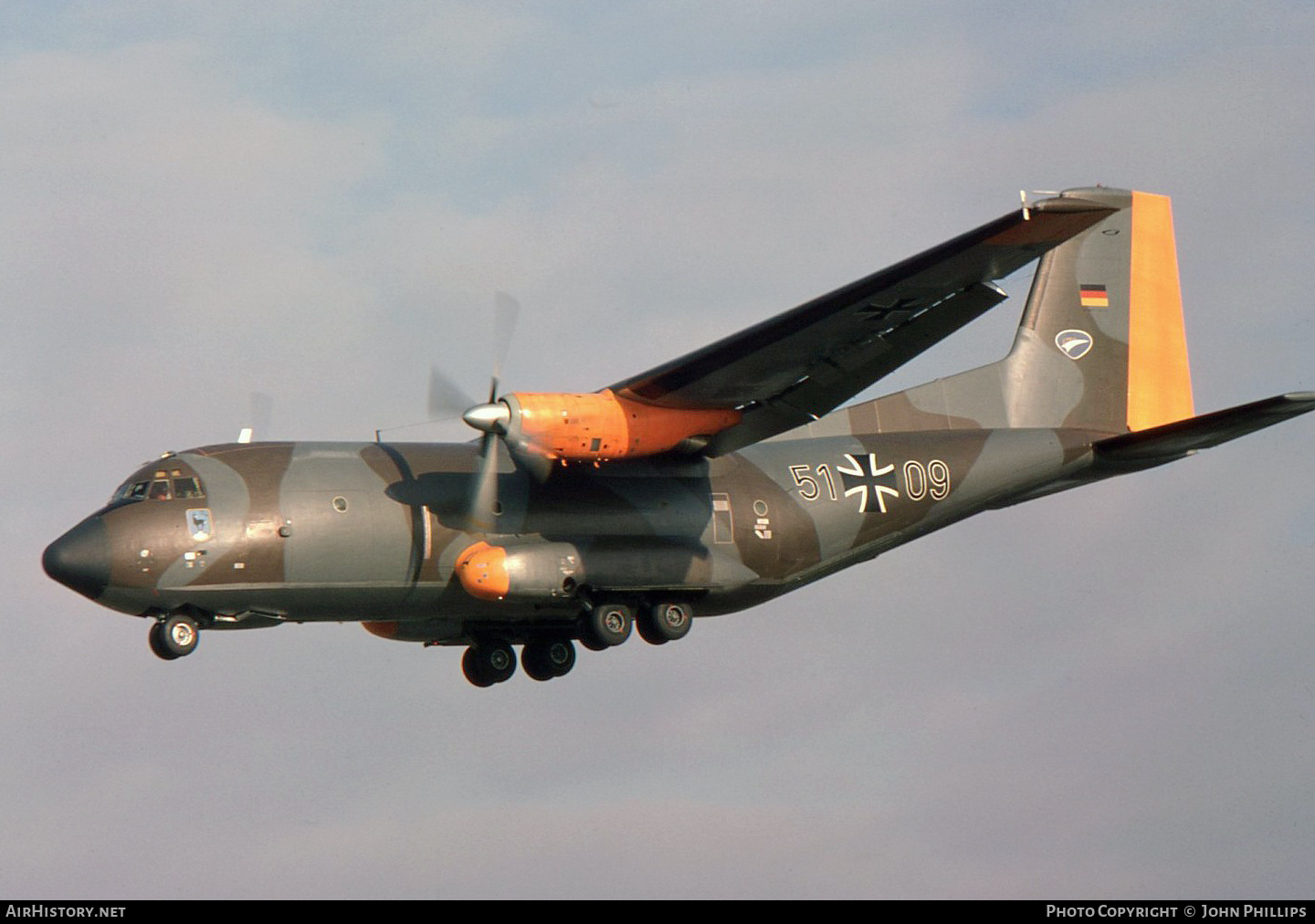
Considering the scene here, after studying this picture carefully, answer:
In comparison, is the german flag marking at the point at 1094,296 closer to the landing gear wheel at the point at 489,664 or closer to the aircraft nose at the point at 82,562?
the landing gear wheel at the point at 489,664

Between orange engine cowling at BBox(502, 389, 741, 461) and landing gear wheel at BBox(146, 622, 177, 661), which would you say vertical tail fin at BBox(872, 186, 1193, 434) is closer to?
orange engine cowling at BBox(502, 389, 741, 461)

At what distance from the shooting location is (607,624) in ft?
78.4

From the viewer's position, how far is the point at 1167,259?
28859 millimetres

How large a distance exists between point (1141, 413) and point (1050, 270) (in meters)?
2.49

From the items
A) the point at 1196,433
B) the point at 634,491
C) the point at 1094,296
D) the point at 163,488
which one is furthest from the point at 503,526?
the point at 1094,296

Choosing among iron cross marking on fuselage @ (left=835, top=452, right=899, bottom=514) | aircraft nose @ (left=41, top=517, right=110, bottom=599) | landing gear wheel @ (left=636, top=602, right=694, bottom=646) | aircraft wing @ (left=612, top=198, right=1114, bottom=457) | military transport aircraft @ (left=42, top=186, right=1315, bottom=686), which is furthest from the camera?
iron cross marking on fuselage @ (left=835, top=452, right=899, bottom=514)

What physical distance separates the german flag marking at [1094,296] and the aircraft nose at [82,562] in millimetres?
14458

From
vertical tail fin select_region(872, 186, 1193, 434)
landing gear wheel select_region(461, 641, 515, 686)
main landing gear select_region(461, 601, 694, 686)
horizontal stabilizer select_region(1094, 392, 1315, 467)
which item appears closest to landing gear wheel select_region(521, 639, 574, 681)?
main landing gear select_region(461, 601, 694, 686)

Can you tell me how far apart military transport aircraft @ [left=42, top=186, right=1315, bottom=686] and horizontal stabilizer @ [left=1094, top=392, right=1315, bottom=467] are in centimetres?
4

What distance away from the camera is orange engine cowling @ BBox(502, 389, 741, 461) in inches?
885

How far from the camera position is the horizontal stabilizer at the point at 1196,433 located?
78.7ft

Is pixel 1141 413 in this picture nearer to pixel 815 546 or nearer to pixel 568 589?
pixel 815 546

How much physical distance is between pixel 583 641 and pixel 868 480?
4415 millimetres

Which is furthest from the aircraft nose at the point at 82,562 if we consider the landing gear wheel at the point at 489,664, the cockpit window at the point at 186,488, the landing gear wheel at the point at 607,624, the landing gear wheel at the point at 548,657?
the landing gear wheel at the point at 548,657
